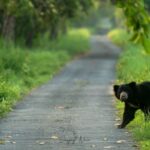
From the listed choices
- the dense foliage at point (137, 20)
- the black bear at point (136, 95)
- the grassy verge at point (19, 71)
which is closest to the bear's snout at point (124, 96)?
the black bear at point (136, 95)

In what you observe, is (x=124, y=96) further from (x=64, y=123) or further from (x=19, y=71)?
(x=19, y=71)

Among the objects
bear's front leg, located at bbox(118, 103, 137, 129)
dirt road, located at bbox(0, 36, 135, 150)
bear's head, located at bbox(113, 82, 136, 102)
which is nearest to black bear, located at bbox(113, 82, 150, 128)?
bear's head, located at bbox(113, 82, 136, 102)

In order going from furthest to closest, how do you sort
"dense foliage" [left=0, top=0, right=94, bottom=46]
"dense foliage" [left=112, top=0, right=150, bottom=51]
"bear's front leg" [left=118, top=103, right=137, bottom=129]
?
"dense foliage" [left=0, top=0, right=94, bottom=46], "bear's front leg" [left=118, top=103, right=137, bottom=129], "dense foliage" [left=112, top=0, right=150, bottom=51]

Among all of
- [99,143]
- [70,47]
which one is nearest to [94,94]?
[99,143]

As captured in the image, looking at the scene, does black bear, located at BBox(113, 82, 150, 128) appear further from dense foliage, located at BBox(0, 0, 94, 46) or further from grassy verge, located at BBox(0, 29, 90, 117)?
dense foliage, located at BBox(0, 0, 94, 46)

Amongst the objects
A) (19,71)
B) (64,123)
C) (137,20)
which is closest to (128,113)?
(64,123)

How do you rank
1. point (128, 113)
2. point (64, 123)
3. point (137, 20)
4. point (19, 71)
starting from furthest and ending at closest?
point (19, 71) → point (64, 123) → point (128, 113) → point (137, 20)

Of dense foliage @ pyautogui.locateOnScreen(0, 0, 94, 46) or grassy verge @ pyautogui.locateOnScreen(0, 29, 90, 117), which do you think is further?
dense foliage @ pyautogui.locateOnScreen(0, 0, 94, 46)

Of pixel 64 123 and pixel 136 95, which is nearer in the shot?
pixel 136 95

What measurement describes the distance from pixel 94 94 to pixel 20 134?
9.40 meters

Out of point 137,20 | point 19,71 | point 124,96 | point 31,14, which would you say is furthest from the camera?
point 31,14

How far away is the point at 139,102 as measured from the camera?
10836 millimetres

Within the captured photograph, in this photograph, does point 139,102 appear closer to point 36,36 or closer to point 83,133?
point 83,133

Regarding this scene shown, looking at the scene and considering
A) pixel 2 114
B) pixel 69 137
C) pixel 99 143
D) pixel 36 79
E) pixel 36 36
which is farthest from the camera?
pixel 36 36
